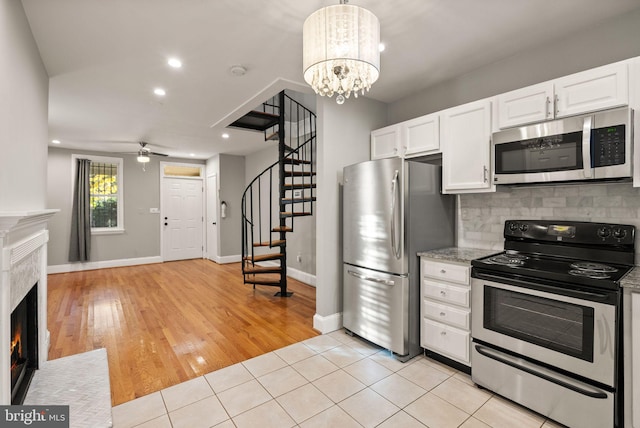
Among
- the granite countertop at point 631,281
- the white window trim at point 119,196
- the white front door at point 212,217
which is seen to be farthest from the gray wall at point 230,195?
the granite countertop at point 631,281

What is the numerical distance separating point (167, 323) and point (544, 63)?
174 inches

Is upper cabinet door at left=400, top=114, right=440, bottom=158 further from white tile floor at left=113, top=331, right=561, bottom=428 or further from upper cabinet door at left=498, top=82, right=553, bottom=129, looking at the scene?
white tile floor at left=113, top=331, right=561, bottom=428


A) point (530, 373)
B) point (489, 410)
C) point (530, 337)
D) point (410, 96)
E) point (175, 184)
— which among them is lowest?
point (489, 410)

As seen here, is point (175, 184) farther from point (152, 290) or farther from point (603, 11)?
point (603, 11)

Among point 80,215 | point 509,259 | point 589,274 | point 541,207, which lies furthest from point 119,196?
point 589,274

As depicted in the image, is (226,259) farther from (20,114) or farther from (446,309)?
(446,309)

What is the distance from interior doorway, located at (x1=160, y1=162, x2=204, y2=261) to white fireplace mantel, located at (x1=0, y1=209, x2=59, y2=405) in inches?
192

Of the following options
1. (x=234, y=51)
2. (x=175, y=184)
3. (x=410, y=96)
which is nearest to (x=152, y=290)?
(x=175, y=184)

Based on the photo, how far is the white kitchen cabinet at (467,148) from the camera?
2.44 meters

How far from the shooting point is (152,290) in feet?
15.9

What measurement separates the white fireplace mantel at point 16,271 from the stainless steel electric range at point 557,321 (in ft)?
8.77

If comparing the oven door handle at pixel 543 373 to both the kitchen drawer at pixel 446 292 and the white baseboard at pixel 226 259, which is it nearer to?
the kitchen drawer at pixel 446 292

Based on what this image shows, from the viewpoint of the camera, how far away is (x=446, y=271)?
2443 millimetres

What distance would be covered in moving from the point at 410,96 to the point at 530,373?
2.75m
